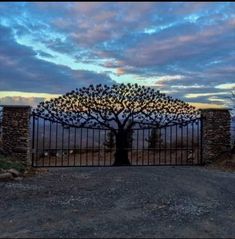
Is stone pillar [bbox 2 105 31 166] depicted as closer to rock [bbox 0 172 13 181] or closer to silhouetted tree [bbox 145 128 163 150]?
rock [bbox 0 172 13 181]

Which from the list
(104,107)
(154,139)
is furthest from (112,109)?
(154,139)

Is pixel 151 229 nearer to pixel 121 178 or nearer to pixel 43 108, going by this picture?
pixel 121 178

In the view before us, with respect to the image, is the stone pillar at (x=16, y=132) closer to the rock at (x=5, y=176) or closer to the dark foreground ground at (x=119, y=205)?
the dark foreground ground at (x=119, y=205)

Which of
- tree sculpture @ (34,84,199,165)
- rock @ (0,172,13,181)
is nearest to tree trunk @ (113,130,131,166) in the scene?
tree sculpture @ (34,84,199,165)

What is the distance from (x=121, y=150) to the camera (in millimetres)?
15000

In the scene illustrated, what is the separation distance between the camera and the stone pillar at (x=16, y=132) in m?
14.0

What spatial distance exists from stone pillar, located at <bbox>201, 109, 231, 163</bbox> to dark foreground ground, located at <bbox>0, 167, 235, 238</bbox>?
3227 mm

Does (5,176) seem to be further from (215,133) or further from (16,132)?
(215,133)

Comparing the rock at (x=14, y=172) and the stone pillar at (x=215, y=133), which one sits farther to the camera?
the stone pillar at (x=215, y=133)

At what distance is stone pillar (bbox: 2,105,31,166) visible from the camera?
14047 millimetres

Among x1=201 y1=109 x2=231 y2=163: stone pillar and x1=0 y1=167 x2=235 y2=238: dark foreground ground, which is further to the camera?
x1=201 y1=109 x2=231 y2=163: stone pillar

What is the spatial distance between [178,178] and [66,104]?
15.5 ft

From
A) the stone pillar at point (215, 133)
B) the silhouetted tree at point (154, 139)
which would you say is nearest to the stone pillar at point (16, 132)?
the stone pillar at point (215, 133)

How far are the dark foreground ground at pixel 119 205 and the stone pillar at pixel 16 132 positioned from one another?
2188mm
